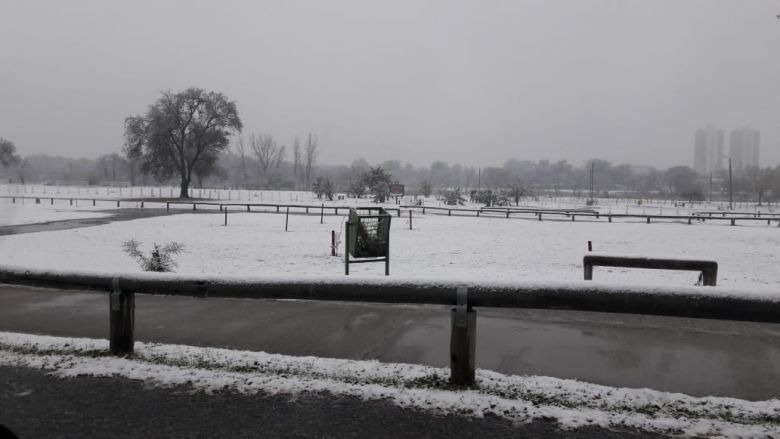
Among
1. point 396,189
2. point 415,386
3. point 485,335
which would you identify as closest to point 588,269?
point 485,335

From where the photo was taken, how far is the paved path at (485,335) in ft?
14.3

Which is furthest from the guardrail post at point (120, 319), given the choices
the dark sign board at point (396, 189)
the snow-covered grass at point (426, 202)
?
the dark sign board at point (396, 189)

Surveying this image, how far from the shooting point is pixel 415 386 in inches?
153

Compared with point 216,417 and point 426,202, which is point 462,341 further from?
point 426,202

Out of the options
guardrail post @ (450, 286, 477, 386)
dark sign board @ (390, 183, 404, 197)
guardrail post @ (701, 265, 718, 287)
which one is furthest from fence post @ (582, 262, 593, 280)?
dark sign board @ (390, 183, 404, 197)

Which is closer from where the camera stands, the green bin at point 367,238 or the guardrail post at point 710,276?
the guardrail post at point 710,276

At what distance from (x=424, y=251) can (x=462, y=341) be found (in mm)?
11983

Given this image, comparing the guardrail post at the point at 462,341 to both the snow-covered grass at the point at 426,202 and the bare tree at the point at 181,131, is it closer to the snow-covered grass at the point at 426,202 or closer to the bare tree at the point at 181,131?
the snow-covered grass at the point at 426,202

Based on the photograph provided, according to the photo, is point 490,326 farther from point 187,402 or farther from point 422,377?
point 187,402

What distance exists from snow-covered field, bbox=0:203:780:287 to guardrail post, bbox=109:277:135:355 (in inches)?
120

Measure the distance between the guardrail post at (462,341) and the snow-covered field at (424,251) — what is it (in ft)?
16.7

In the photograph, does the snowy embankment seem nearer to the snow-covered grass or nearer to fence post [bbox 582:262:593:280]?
fence post [bbox 582:262:593:280]

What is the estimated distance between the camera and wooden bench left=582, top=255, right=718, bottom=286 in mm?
8297

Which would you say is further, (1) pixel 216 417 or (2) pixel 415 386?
(2) pixel 415 386
